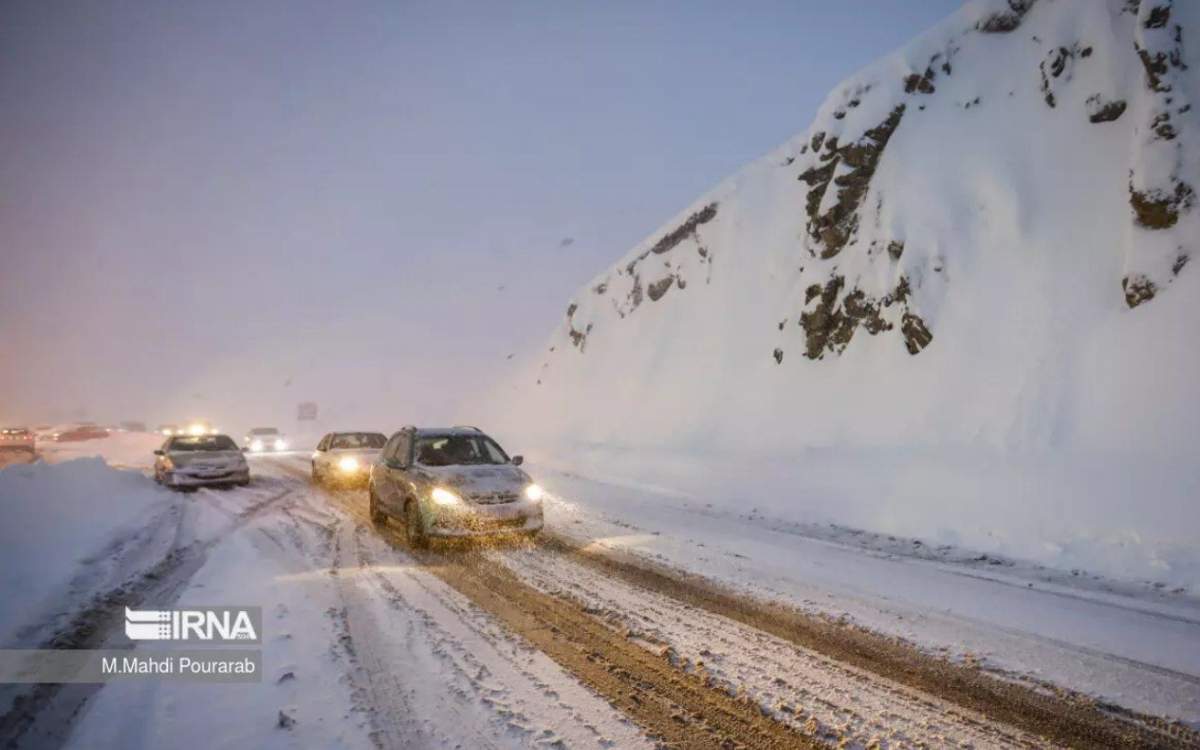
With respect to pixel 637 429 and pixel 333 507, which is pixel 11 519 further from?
pixel 637 429

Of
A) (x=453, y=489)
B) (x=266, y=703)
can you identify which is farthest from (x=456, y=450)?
(x=266, y=703)

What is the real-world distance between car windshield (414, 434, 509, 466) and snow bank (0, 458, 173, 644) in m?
4.25

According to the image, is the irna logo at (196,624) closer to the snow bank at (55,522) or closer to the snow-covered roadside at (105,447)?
the snow bank at (55,522)

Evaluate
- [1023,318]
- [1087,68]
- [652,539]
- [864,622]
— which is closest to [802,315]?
[1023,318]

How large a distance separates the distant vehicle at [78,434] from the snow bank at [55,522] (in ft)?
105

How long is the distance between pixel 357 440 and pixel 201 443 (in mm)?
4019

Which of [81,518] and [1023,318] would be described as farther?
[1023,318]

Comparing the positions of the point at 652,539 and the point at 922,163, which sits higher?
the point at 922,163

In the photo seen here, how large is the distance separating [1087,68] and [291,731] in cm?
2688

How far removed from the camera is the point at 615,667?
417cm

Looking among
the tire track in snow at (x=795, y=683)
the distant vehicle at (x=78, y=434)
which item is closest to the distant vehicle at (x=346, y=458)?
the tire track in snow at (x=795, y=683)

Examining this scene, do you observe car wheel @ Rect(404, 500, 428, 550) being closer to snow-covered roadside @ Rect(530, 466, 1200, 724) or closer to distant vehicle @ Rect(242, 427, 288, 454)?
snow-covered roadside @ Rect(530, 466, 1200, 724)

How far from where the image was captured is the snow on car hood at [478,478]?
8117mm

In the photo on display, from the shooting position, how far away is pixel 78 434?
37.7 metres
